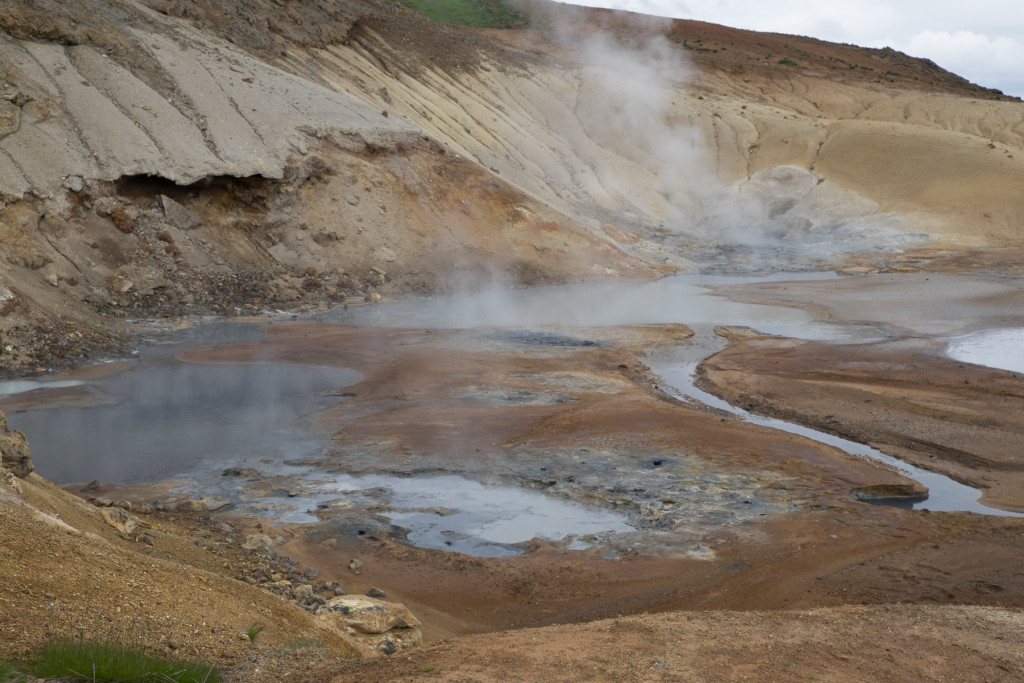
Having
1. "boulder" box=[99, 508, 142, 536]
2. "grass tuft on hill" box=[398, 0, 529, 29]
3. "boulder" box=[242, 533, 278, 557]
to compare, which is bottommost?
"boulder" box=[242, 533, 278, 557]

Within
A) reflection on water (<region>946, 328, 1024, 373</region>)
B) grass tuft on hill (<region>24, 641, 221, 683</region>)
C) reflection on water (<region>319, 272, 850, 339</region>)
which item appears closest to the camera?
grass tuft on hill (<region>24, 641, 221, 683</region>)

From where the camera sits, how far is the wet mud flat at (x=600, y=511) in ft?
28.6

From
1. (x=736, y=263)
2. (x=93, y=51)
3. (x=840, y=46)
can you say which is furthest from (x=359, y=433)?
(x=840, y=46)

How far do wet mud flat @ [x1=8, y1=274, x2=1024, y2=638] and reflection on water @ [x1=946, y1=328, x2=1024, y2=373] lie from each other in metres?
5.50

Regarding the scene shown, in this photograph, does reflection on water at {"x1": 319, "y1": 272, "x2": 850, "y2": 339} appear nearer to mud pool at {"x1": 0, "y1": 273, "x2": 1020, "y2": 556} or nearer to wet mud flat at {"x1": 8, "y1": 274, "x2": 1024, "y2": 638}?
mud pool at {"x1": 0, "y1": 273, "x2": 1020, "y2": 556}

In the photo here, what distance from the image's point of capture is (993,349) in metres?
19.8

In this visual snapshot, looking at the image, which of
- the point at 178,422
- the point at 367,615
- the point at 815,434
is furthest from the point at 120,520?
the point at 815,434

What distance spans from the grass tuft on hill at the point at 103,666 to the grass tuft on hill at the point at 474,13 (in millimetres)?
66202

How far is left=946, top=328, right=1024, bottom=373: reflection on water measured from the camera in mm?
18292

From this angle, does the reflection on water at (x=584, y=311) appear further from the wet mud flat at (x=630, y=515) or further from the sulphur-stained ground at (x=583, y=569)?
the sulphur-stained ground at (x=583, y=569)

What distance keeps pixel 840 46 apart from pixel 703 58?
19190 millimetres

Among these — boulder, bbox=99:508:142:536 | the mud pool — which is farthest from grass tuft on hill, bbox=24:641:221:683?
the mud pool

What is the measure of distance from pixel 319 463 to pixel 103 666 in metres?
7.89

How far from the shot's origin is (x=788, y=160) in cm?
4562
